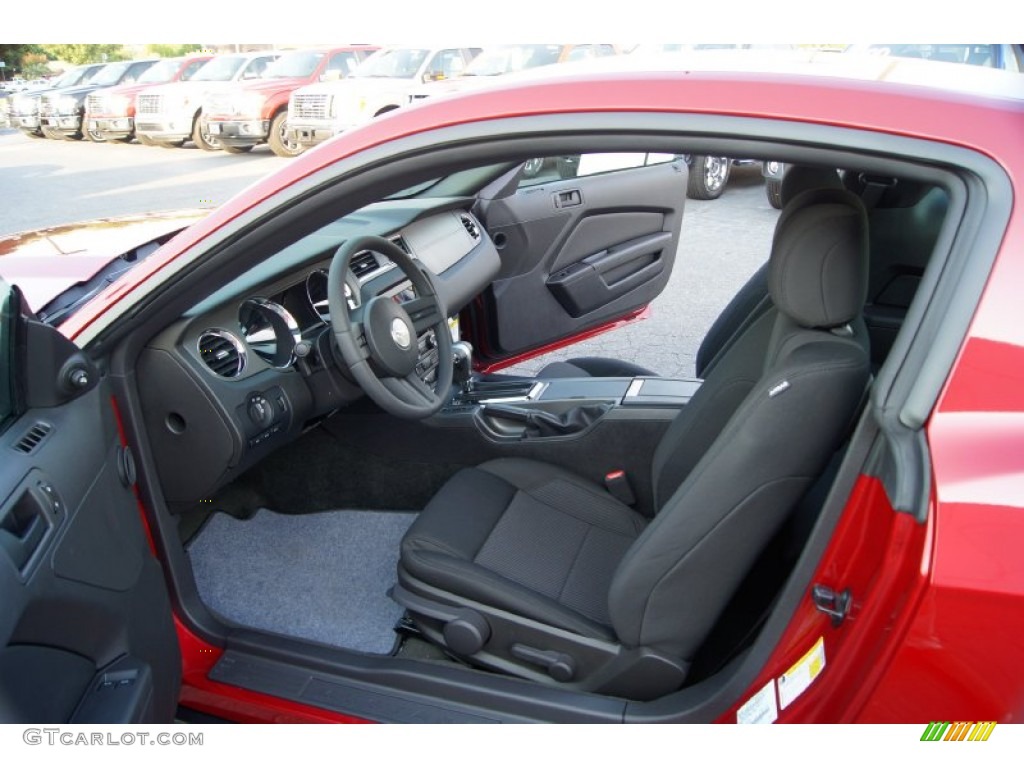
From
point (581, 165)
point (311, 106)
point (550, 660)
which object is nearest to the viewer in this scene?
point (550, 660)

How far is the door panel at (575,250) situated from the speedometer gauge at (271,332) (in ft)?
5.10

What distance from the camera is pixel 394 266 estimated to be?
2.35 metres

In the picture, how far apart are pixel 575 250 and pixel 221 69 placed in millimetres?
11818

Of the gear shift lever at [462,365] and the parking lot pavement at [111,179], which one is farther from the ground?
the gear shift lever at [462,365]

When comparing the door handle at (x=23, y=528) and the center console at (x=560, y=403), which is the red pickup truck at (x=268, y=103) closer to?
the center console at (x=560, y=403)

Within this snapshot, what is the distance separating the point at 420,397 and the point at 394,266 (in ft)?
1.73

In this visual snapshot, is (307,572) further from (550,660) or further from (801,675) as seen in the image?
(801,675)

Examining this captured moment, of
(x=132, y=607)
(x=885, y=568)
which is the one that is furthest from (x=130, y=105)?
(x=885, y=568)

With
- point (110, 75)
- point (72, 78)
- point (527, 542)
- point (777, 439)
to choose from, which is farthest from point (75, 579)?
point (72, 78)

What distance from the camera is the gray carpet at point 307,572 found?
219 cm

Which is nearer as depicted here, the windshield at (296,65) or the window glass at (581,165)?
the window glass at (581,165)

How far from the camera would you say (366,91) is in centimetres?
981

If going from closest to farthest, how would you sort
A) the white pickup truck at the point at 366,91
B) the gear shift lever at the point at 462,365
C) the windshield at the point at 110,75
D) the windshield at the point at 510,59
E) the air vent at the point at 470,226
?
1. the gear shift lever at the point at 462,365
2. the air vent at the point at 470,226
3. the windshield at the point at 510,59
4. the white pickup truck at the point at 366,91
5. the windshield at the point at 110,75

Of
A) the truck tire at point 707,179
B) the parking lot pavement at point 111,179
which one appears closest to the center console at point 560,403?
the parking lot pavement at point 111,179
